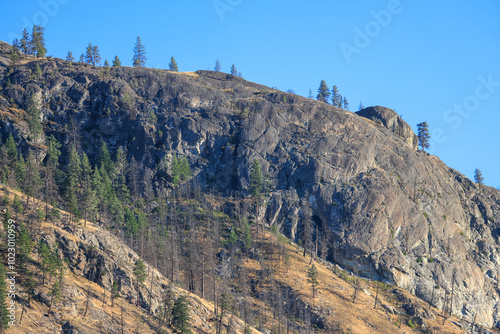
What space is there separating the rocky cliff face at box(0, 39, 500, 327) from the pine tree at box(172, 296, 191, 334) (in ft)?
188

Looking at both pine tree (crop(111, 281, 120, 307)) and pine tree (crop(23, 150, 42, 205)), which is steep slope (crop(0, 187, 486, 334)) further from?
pine tree (crop(23, 150, 42, 205))

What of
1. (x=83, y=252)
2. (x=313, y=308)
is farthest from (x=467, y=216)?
(x=83, y=252)

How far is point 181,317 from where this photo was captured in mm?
75625

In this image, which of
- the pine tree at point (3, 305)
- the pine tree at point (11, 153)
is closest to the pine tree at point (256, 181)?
the pine tree at point (11, 153)

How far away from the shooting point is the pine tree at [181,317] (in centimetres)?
7556

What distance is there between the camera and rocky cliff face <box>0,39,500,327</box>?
13038cm

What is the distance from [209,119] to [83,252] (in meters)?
79.4

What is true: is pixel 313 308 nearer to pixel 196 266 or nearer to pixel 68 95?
pixel 196 266

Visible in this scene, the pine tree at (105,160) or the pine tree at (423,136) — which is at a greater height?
the pine tree at (423,136)

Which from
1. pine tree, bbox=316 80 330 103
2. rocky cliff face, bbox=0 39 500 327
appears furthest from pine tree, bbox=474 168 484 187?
pine tree, bbox=316 80 330 103

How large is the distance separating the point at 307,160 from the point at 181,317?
78156 millimetres

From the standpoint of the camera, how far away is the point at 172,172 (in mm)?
137625

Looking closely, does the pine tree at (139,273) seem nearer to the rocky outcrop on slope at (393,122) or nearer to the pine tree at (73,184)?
the pine tree at (73,184)

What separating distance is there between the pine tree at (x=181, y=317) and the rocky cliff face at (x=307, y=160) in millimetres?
57188
